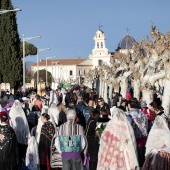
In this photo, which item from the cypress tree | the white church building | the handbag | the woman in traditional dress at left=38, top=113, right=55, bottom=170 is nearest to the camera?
the handbag

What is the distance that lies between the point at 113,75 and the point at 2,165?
31574mm

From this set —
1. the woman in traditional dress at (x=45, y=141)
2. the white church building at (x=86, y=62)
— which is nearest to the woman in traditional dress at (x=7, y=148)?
the woman in traditional dress at (x=45, y=141)

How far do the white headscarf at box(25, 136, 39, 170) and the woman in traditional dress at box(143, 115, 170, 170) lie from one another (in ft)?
14.0

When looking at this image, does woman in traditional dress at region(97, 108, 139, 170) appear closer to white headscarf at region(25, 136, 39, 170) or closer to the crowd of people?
the crowd of people

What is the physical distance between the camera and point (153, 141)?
8352mm

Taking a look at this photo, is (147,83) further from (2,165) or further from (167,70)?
(2,165)

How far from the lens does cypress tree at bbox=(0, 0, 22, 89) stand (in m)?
49.3

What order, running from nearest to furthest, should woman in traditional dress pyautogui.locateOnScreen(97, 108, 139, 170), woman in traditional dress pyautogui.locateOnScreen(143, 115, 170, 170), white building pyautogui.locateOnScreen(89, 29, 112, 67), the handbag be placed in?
woman in traditional dress pyautogui.locateOnScreen(143, 115, 170, 170), woman in traditional dress pyautogui.locateOnScreen(97, 108, 139, 170), the handbag, white building pyautogui.locateOnScreen(89, 29, 112, 67)

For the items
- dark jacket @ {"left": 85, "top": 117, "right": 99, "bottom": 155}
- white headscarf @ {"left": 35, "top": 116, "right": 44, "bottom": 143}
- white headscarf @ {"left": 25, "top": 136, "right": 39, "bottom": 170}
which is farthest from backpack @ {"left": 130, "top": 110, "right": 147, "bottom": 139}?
white headscarf @ {"left": 25, "top": 136, "right": 39, "bottom": 170}

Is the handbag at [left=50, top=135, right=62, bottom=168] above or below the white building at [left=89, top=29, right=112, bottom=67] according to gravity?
below

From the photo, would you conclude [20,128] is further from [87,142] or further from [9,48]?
[9,48]

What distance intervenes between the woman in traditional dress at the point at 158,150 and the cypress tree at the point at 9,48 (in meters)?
41.8

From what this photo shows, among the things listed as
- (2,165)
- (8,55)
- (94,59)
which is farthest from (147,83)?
(94,59)

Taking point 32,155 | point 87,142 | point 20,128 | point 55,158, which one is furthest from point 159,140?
point 20,128
